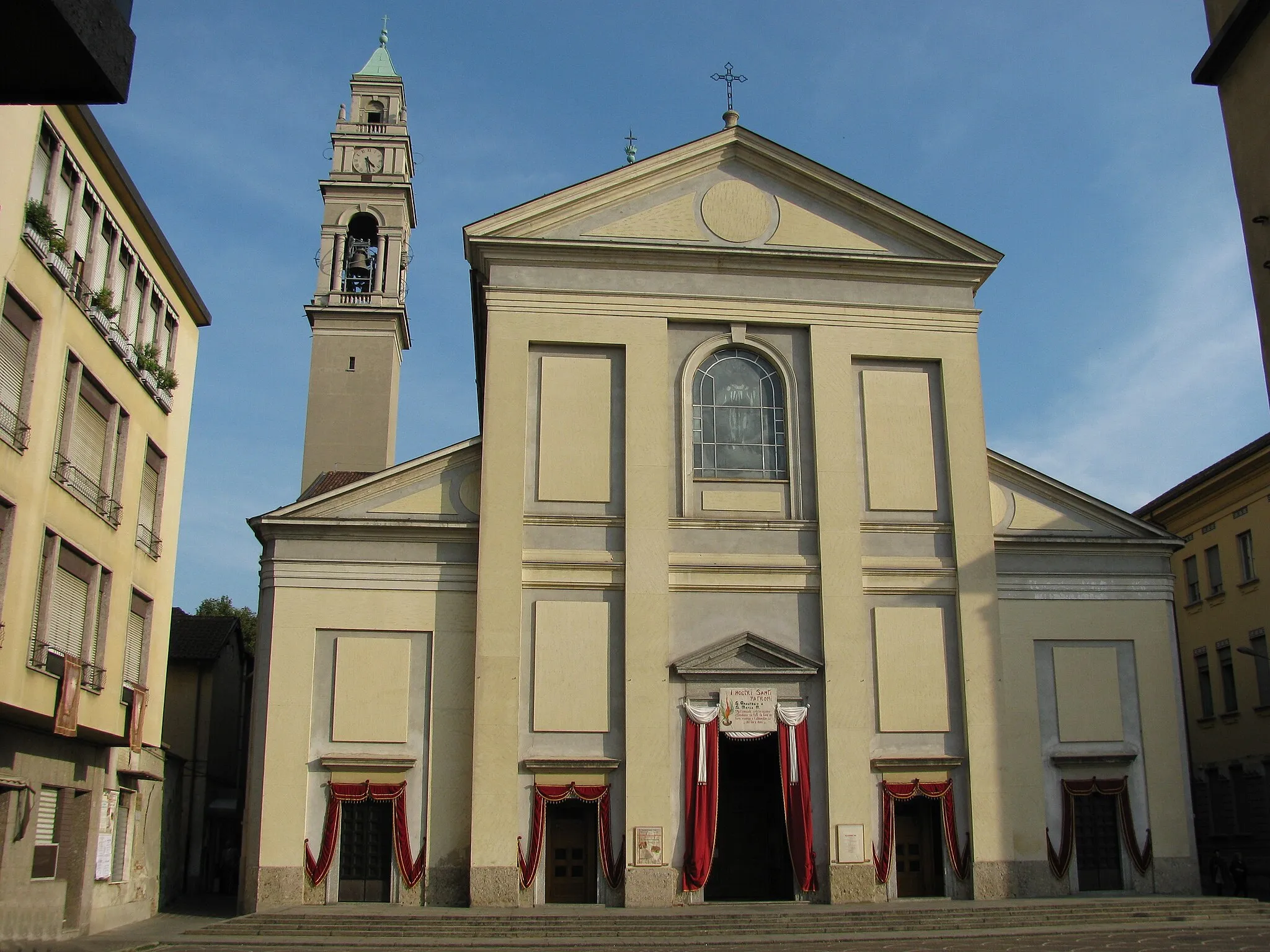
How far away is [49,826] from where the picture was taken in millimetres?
19500

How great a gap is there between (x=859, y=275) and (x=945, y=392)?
3145 mm

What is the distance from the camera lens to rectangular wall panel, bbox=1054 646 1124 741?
81.0 feet

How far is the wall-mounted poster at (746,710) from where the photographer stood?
934 inches

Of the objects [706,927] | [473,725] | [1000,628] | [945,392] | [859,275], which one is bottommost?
[706,927]

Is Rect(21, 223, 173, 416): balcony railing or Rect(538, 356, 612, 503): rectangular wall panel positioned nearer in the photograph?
Rect(21, 223, 173, 416): balcony railing

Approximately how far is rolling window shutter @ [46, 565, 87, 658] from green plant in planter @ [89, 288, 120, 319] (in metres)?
4.26

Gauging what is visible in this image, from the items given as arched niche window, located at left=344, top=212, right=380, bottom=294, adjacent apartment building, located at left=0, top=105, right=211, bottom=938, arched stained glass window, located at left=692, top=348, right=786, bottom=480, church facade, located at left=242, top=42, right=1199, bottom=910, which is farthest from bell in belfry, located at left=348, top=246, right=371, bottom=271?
arched stained glass window, located at left=692, top=348, right=786, bottom=480

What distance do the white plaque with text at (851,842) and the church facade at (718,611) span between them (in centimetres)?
6

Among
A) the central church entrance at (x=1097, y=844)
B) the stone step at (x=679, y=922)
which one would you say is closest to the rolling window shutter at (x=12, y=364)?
the stone step at (x=679, y=922)

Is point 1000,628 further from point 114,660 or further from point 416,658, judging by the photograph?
point 114,660

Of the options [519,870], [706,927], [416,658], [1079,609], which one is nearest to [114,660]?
[416,658]

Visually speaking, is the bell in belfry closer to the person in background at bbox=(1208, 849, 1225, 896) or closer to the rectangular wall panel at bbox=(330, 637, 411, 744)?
the rectangular wall panel at bbox=(330, 637, 411, 744)

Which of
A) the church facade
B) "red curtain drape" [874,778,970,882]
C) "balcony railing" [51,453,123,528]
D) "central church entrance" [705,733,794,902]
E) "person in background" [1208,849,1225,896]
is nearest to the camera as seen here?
"balcony railing" [51,453,123,528]

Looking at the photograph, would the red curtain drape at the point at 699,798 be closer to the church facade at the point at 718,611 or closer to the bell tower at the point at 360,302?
the church facade at the point at 718,611
